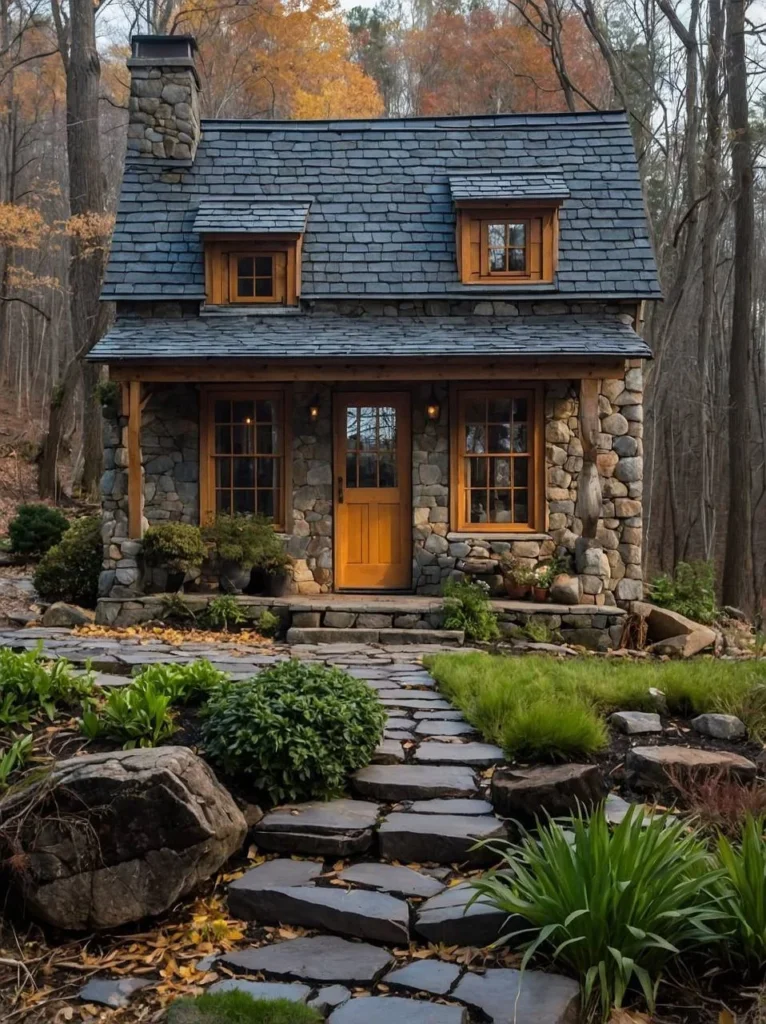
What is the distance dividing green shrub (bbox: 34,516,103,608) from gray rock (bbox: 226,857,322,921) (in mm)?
7407

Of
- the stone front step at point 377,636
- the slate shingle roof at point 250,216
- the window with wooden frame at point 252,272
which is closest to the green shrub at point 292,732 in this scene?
the stone front step at point 377,636

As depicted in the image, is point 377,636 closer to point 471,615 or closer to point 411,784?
point 471,615

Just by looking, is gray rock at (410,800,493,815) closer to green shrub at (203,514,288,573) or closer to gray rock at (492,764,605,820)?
gray rock at (492,764,605,820)

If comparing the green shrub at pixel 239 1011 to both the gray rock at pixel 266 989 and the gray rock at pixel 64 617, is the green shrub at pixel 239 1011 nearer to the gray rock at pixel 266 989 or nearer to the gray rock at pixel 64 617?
the gray rock at pixel 266 989

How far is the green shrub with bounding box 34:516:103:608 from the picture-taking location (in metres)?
11.1

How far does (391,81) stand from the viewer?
25.3m

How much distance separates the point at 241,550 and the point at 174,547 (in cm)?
71

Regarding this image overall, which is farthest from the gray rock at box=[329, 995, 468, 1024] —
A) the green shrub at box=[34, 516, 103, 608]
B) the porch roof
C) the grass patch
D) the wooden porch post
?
the green shrub at box=[34, 516, 103, 608]

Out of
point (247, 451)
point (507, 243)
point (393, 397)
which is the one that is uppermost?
point (507, 243)

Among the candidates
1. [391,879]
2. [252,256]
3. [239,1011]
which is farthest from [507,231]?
[239,1011]

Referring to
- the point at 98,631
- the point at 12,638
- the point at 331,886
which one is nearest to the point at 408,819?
the point at 331,886

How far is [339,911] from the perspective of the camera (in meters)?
A: 3.83

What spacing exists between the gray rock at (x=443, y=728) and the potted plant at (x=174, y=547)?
16.3 ft

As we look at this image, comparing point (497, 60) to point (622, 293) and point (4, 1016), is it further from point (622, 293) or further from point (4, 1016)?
point (4, 1016)
